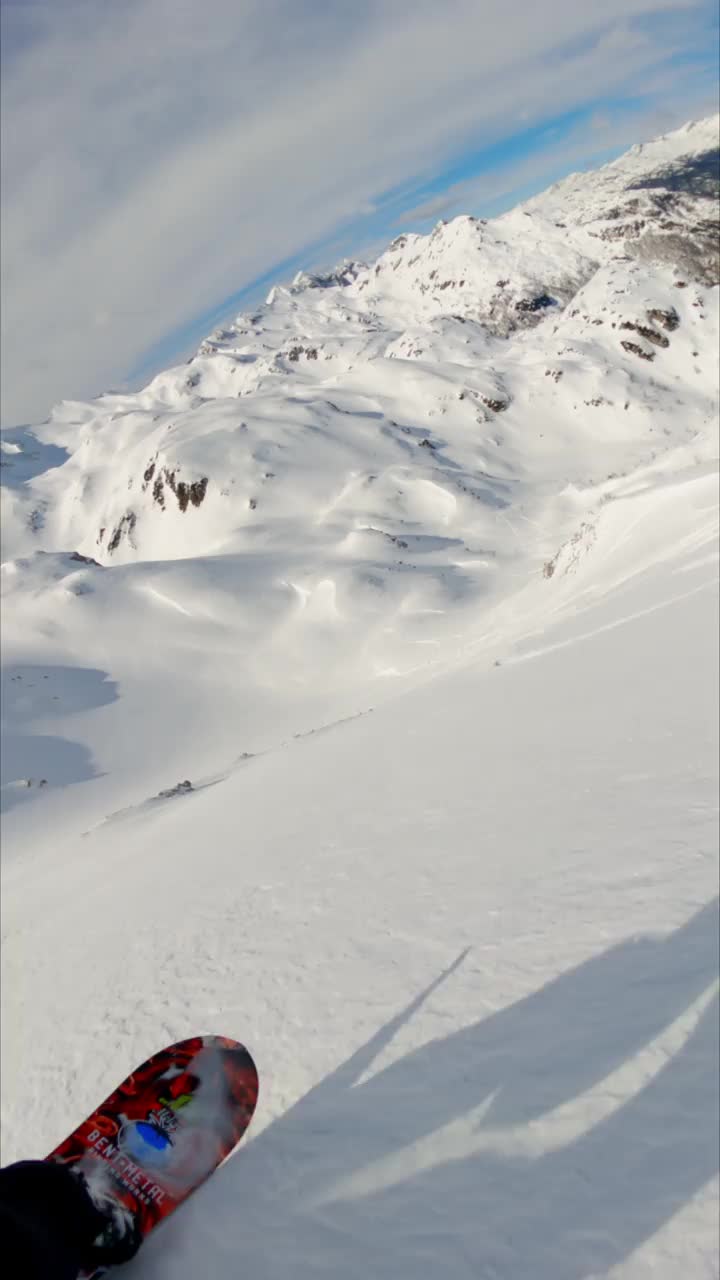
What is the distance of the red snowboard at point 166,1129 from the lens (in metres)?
4.82

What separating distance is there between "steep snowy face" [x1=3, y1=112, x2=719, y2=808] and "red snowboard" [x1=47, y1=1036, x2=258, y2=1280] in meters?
32.7

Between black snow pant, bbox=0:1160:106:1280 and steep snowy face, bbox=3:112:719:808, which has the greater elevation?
black snow pant, bbox=0:1160:106:1280

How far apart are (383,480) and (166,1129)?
69.9 metres

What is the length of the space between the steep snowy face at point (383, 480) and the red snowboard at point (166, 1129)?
3271cm

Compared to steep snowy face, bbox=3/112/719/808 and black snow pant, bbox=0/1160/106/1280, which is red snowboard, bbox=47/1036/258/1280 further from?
steep snowy face, bbox=3/112/719/808

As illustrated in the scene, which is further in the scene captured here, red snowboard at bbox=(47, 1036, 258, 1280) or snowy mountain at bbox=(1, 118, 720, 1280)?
red snowboard at bbox=(47, 1036, 258, 1280)

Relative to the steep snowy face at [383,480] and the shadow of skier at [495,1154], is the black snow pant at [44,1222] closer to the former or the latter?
the shadow of skier at [495,1154]

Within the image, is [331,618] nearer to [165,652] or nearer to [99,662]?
[165,652]

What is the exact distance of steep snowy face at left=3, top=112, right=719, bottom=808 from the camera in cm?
4575

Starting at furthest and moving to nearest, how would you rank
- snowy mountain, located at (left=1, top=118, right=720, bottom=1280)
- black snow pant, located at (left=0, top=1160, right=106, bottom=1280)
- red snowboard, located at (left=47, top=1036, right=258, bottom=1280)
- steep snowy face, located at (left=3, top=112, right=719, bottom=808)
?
steep snowy face, located at (left=3, top=112, right=719, bottom=808), red snowboard, located at (left=47, top=1036, right=258, bottom=1280), snowy mountain, located at (left=1, top=118, right=720, bottom=1280), black snow pant, located at (left=0, top=1160, right=106, bottom=1280)

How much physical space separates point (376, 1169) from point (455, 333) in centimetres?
13884

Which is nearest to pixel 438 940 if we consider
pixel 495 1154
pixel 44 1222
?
pixel 495 1154

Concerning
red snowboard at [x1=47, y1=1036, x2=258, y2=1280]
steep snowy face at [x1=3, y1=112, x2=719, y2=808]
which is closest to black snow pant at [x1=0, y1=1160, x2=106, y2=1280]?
red snowboard at [x1=47, y1=1036, x2=258, y2=1280]

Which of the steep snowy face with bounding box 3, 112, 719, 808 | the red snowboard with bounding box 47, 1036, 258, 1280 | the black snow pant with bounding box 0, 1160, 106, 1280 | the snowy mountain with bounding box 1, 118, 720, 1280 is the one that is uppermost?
the black snow pant with bounding box 0, 1160, 106, 1280
